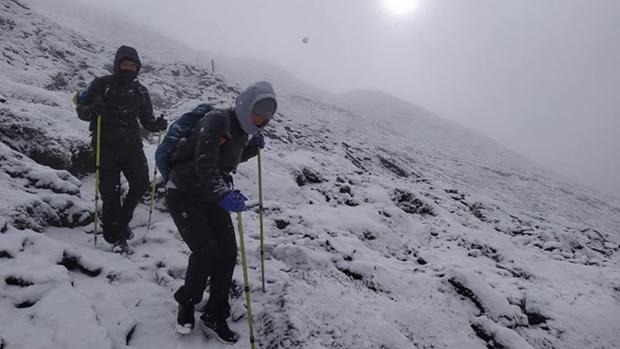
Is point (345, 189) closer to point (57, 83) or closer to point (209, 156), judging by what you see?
point (209, 156)

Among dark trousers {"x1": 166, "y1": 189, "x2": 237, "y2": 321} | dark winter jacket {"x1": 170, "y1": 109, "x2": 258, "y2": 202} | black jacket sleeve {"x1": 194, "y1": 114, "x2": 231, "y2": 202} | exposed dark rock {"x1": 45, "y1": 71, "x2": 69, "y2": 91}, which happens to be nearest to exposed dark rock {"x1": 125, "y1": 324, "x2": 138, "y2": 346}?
dark trousers {"x1": 166, "y1": 189, "x2": 237, "y2": 321}

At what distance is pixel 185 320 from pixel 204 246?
107 centimetres

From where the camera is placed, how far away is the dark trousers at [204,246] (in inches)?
203

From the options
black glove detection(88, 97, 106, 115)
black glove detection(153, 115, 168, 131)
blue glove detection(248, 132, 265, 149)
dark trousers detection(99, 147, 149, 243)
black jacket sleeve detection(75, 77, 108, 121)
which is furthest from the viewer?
black glove detection(153, 115, 168, 131)

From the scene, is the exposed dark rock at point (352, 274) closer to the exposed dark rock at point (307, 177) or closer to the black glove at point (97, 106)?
the black glove at point (97, 106)

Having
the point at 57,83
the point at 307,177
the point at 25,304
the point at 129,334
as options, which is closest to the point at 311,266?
the point at 129,334

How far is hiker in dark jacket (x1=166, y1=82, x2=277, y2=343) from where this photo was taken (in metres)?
4.96

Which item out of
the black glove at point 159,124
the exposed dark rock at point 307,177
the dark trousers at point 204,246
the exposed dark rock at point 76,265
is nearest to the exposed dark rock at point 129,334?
the dark trousers at point 204,246

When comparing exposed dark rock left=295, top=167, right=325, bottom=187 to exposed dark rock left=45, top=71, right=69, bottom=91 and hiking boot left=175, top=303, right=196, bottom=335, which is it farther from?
exposed dark rock left=45, top=71, right=69, bottom=91

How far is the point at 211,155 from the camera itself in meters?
4.92

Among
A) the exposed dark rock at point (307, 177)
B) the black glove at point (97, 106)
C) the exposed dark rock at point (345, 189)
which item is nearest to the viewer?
the black glove at point (97, 106)

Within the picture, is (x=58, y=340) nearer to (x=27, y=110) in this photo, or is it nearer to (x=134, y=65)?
(x=134, y=65)

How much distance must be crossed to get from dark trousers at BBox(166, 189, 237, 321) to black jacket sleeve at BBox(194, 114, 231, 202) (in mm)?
353

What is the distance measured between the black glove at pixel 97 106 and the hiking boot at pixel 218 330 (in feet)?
12.3
